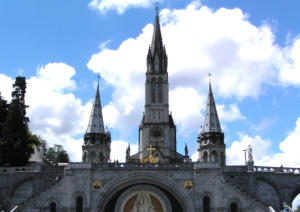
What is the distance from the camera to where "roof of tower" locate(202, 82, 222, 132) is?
7175 centimetres

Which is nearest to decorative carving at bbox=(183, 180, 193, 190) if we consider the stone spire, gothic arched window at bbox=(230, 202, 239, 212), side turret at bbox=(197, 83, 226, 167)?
gothic arched window at bbox=(230, 202, 239, 212)

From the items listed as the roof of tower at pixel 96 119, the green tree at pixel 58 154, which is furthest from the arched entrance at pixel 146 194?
the green tree at pixel 58 154

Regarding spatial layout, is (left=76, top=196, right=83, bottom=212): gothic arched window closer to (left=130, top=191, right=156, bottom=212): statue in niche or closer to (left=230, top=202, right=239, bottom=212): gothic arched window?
(left=130, top=191, right=156, bottom=212): statue in niche

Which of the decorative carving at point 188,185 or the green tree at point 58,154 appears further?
the green tree at point 58,154

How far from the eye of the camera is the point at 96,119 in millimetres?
77125

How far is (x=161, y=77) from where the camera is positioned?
9250 centimetres

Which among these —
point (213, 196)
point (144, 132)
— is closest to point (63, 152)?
point (144, 132)

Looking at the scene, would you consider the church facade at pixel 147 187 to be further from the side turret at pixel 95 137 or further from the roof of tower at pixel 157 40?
the roof of tower at pixel 157 40

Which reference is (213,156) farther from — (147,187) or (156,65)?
(147,187)

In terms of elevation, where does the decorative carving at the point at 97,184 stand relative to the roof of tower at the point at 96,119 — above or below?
below

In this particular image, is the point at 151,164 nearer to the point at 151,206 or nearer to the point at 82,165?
the point at 151,206

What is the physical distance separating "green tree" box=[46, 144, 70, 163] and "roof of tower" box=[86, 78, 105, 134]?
10.5 metres

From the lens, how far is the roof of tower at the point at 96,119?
3012 inches

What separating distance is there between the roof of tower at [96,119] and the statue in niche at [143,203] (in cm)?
3574
